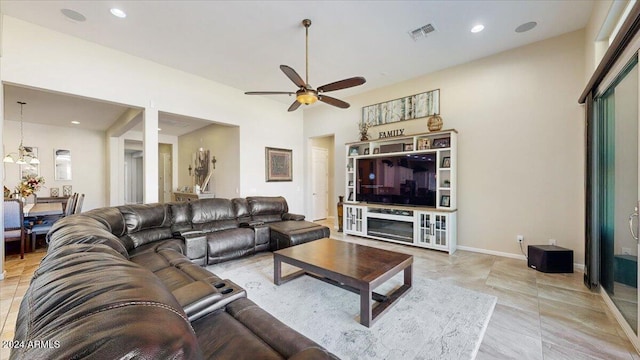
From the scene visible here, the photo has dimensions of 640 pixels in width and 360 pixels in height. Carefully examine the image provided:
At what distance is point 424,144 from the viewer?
15.4 feet

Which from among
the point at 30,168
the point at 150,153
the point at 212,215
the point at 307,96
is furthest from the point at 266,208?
the point at 30,168

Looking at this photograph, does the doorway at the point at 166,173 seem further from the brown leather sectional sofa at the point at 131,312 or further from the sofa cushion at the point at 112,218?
the brown leather sectional sofa at the point at 131,312

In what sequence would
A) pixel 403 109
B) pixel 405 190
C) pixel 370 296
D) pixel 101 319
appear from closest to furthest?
pixel 101 319 < pixel 370 296 < pixel 405 190 < pixel 403 109

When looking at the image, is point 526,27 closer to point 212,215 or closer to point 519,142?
point 519,142

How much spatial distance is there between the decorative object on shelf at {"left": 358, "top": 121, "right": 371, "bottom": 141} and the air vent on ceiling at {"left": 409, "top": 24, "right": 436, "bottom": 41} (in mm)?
2288

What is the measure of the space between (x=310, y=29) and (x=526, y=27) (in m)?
2.90

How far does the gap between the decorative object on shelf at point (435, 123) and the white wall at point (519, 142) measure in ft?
0.72

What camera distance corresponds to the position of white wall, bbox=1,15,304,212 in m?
3.26

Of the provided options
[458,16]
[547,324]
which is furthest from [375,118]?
[547,324]

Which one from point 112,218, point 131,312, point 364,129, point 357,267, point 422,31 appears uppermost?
point 422,31

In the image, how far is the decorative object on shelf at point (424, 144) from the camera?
4641 mm

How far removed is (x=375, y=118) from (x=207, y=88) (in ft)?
11.7

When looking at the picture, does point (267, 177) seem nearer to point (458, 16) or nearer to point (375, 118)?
point (375, 118)

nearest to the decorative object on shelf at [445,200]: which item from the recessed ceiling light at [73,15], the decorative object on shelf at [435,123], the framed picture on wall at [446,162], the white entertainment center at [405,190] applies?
the white entertainment center at [405,190]
